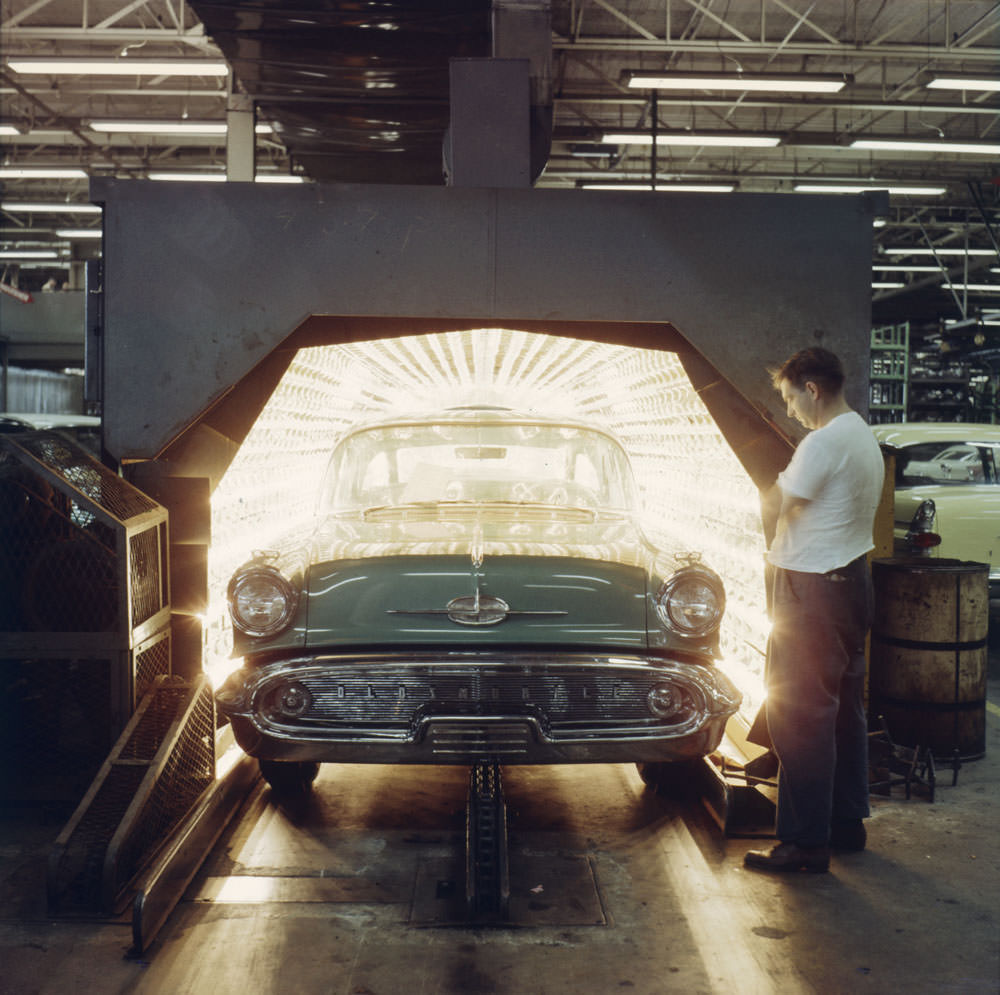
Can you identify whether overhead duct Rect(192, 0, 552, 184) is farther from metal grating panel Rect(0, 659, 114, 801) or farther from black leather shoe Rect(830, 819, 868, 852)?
black leather shoe Rect(830, 819, 868, 852)

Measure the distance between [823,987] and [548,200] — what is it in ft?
10.4

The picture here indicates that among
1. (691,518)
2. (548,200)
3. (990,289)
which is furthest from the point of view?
(990,289)

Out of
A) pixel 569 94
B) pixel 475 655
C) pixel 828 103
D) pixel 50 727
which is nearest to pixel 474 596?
pixel 475 655

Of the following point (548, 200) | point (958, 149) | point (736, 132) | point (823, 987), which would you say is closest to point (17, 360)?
point (736, 132)

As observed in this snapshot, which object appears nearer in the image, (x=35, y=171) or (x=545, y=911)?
(x=545, y=911)

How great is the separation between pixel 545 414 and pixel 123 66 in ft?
24.8

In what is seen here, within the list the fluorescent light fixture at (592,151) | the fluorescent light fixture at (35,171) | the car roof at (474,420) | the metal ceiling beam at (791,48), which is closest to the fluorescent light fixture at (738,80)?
the metal ceiling beam at (791,48)

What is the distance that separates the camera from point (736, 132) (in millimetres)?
11867

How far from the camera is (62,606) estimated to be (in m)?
3.83

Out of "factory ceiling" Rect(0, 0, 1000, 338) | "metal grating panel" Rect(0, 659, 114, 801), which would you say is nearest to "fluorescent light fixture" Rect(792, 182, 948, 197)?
"factory ceiling" Rect(0, 0, 1000, 338)

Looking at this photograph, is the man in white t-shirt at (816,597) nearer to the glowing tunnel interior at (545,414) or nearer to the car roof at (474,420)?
the glowing tunnel interior at (545,414)

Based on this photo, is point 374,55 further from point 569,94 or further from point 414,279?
point 569,94

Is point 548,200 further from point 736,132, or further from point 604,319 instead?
point 736,132

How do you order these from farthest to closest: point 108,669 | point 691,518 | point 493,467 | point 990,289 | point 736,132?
point 990,289 → point 736,132 → point 691,518 → point 493,467 → point 108,669
